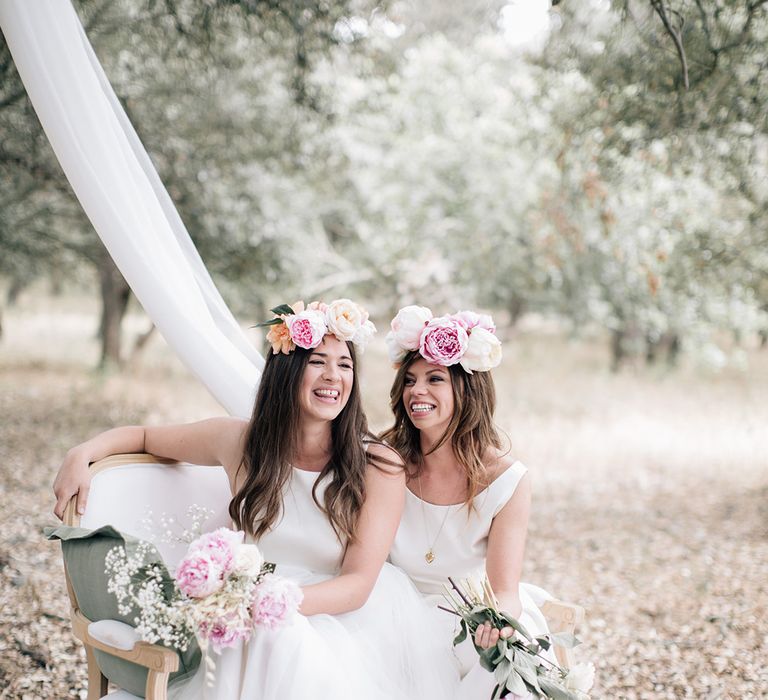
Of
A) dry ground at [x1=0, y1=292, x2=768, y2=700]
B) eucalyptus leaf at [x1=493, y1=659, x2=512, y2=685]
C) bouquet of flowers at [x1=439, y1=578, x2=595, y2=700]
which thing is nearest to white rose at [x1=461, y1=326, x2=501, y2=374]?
bouquet of flowers at [x1=439, y1=578, x2=595, y2=700]

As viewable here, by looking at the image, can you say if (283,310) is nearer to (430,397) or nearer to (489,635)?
(430,397)

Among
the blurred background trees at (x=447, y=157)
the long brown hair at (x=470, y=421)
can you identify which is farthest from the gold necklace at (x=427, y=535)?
the blurred background trees at (x=447, y=157)

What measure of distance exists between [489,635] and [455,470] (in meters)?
0.81

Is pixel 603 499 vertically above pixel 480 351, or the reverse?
pixel 480 351

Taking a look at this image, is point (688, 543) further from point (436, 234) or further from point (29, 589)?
point (436, 234)

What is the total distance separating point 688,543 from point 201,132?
6.14m

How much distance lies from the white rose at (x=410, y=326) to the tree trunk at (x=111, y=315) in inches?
322

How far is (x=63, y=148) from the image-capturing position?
10.1 ft

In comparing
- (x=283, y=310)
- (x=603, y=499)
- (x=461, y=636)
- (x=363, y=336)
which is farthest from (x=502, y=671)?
(x=603, y=499)

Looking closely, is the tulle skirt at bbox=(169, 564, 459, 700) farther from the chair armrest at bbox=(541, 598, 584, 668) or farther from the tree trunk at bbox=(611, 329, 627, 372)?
the tree trunk at bbox=(611, 329, 627, 372)

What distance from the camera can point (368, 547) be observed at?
9.02 feet

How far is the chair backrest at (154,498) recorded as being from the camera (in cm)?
288

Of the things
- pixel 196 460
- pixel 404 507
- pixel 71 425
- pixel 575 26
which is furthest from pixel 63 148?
pixel 71 425

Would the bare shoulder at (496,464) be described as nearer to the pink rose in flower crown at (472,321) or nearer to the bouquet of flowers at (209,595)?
the pink rose in flower crown at (472,321)
